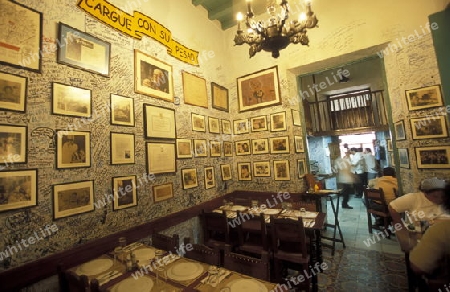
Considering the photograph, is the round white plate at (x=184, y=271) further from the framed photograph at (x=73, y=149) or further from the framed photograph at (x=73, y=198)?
the framed photograph at (x=73, y=149)

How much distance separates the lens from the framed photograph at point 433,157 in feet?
10.8

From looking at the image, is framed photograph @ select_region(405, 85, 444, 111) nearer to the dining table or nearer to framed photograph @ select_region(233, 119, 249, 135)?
framed photograph @ select_region(233, 119, 249, 135)

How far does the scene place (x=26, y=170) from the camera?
1979mm

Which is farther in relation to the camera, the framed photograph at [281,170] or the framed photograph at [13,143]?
the framed photograph at [281,170]

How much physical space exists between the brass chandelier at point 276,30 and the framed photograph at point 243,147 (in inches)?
100

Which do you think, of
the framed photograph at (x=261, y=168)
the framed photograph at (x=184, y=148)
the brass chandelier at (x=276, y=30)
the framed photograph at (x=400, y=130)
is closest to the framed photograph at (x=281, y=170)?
the framed photograph at (x=261, y=168)

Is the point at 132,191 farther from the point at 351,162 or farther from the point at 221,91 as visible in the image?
the point at 351,162

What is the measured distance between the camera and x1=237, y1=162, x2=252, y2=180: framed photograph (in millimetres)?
4938

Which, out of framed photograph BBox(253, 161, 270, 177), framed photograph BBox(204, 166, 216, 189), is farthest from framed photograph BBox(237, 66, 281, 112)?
framed photograph BBox(204, 166, 216, 189)

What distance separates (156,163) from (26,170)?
4.94 feet

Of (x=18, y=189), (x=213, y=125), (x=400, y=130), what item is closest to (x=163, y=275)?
(x=18, y=189)

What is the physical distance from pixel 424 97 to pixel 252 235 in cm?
364

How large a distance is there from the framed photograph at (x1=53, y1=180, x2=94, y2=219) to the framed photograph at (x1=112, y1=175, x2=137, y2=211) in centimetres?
28

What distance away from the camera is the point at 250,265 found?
5.81 feet
